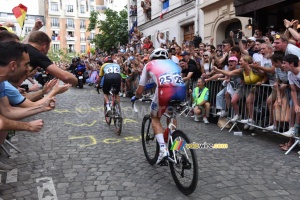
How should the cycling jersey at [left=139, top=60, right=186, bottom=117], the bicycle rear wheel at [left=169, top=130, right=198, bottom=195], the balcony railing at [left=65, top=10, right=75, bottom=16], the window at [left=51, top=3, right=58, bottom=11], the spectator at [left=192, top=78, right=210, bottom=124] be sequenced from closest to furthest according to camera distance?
the bicycle rear wheel at [left=169, top=130, right=198, bottom=195], the cycling jersey at [left=139, top=60, right=186, bottom=117], the spectator at [left=192, top=78, right=210, bottom=124], the window at [left=51, top=3, right=58, bottom=11], the balcony railing at [left=65, top=10, right=75, bottom=16]

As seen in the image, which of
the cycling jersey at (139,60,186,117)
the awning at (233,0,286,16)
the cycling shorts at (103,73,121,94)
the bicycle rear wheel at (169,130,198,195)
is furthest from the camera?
the awning at (233,0,286,16)

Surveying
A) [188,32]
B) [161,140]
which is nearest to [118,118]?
[161,140]

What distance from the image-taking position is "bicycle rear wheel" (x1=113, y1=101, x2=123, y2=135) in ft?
21.8

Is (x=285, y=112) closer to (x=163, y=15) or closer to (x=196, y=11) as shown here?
(x=196, y=11)

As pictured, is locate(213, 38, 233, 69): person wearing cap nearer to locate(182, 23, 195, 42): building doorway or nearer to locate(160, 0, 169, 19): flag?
locate(182, 23, 195, 42): building doorway

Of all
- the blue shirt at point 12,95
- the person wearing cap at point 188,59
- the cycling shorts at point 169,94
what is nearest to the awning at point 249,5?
the person wearing cap at point 188,59

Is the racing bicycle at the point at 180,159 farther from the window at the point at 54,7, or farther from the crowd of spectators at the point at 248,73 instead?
the window at the point at 54,7

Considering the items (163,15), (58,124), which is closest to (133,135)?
(58,124)

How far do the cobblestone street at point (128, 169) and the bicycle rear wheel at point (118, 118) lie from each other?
0.17 metres

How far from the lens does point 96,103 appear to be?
1150 cm

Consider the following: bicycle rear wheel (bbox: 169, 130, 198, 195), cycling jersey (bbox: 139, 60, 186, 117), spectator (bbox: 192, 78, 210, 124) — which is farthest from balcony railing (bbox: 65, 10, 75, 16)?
bicycle rear wheel (bbox: 169, 130, 198, 195)

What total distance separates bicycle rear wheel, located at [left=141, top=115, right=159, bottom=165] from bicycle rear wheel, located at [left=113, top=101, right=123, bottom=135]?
5.33 feet

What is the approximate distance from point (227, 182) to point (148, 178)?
3.51 feet

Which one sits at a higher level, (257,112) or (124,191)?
(257,112)
